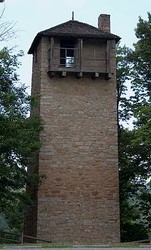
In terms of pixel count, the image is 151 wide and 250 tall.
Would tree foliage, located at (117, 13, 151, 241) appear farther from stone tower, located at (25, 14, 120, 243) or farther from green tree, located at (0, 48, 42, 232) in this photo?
green tree, located at (0, 48, 42, 232)

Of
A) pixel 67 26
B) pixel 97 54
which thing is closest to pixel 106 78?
pixel 97 54

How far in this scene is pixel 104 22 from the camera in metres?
26.3

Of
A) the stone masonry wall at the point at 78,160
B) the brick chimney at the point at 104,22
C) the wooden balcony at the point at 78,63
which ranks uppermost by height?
the brick chimney at the point at 104,22

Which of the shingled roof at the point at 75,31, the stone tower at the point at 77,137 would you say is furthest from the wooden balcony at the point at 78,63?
the shingled roof at the point at 75,31

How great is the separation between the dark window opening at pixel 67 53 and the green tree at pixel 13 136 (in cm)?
401

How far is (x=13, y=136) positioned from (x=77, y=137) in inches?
175

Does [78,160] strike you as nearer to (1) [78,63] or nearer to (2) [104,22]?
(1) [78,63]

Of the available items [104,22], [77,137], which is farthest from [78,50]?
[77,137]

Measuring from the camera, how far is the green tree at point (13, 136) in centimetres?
1938

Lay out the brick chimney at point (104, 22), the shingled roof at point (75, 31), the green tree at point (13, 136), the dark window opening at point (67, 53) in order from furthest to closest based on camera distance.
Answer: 1. the brick chimney at point (104, 22)
2. the dark window opening at point (67, 53)
3. the shingled roof at point (75, 31)
4. the green tree at point (13, 136)

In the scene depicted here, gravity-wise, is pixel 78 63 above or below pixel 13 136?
above

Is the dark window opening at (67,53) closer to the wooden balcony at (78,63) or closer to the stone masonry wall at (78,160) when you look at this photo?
the wooden balcony at (78,63)

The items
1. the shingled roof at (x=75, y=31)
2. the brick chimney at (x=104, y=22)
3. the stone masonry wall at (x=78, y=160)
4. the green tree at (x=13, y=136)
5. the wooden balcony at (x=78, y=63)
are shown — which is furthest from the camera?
the brick chimney at (x=104, y=22)

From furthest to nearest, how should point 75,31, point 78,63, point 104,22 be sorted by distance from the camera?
point 104,22 < point 75,31 < point 78,63
